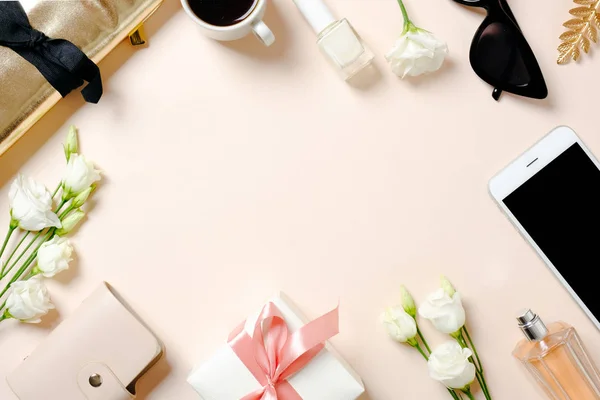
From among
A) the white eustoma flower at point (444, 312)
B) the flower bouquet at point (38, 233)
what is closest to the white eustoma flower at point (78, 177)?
the flower bouquet at point (38, 233)

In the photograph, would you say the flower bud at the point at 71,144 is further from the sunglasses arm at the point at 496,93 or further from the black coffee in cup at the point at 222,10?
the sunglasses arm at the point at 496,93

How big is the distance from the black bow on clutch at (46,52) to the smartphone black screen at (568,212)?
56cm

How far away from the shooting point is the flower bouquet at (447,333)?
2.38ft

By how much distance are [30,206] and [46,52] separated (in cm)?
19

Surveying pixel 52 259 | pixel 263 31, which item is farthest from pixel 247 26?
pixel 52 259

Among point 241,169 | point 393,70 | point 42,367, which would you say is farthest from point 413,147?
point 42,367

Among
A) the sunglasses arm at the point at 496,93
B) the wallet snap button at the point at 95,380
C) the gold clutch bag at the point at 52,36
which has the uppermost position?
the gold clutch bag at the point at 52,36

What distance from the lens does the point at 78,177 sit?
29.2 inches

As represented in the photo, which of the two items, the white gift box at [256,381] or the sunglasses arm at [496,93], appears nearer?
the white gift box at [256,381]

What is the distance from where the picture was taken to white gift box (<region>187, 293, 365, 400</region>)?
2.25 ft

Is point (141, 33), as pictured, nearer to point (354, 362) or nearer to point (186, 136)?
point (186, 136)

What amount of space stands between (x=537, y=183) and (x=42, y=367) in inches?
26.1

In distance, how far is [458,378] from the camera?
0.73 metres

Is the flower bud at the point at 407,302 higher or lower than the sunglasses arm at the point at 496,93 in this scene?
lower
